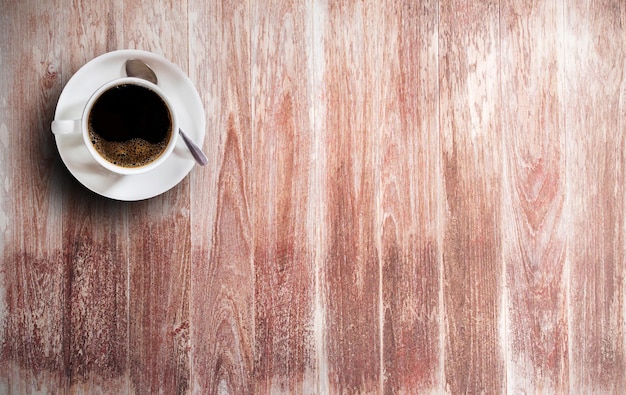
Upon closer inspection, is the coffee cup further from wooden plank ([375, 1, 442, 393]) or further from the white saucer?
wooden plank ([375, 1, 442, 393])

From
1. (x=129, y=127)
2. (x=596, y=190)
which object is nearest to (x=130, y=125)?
(x=129, y=127)

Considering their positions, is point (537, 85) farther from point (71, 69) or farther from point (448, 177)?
point (71, 69)

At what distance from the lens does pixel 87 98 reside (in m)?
0.76

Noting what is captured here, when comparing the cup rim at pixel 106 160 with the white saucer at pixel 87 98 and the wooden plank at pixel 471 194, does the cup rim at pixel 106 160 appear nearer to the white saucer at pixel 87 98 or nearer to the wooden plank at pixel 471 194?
the white saucer at pixel 87 98

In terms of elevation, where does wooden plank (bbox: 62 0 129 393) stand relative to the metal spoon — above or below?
below

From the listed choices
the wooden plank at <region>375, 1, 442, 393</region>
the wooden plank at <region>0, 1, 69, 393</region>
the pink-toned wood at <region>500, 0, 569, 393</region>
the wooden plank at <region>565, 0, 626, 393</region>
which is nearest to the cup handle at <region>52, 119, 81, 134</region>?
the wooden plank at <region>0, 1, 69, 393</region>

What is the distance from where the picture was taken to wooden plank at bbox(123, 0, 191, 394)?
82 centimetres

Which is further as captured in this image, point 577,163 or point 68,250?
point 577,163

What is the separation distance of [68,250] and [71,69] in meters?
0.30

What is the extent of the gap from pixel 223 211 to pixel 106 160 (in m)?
0.21

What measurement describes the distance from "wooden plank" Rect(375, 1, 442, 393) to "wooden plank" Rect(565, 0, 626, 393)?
0.89 ft

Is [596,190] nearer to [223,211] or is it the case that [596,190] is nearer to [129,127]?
[223,211]

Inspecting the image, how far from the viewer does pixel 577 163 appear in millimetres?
930

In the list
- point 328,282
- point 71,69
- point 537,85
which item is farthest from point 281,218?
point 537,85
